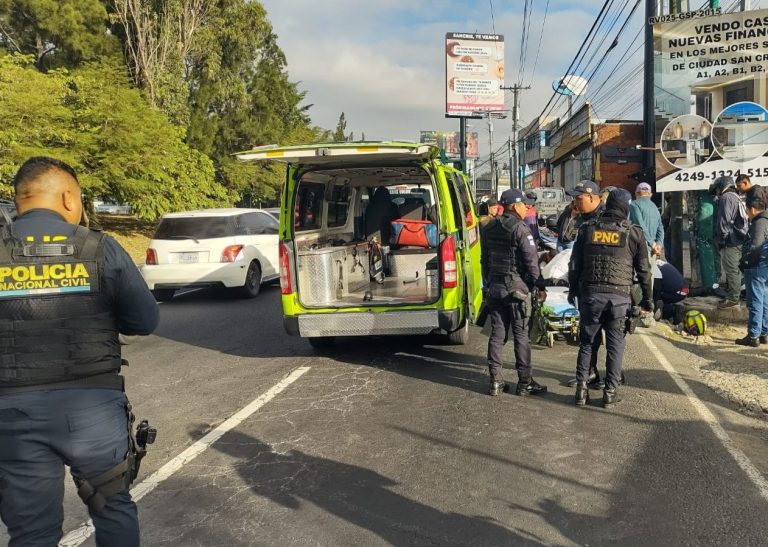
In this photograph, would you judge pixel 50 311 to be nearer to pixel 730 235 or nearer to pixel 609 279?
pixel 609 279

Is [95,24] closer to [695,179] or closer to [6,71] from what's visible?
[6,71]

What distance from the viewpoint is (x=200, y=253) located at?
10617 mm

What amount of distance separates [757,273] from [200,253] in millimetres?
8226

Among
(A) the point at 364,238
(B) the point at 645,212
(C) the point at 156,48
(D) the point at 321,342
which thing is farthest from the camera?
(C) the point at 156,48

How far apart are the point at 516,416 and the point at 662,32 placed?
813 centimetres

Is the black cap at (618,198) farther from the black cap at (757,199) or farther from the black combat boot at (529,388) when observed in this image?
the black cap at (757,199)

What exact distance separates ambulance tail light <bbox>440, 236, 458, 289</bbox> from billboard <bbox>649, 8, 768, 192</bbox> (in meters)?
5.89

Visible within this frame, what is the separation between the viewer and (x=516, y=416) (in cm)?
488

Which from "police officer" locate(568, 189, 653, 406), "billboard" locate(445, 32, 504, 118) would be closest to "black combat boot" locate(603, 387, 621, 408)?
"police officer" locate(568, 189, 653, 406)

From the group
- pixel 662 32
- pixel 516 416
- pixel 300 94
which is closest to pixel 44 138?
pixel 662 32

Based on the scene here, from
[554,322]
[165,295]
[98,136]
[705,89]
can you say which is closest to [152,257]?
[165,295]

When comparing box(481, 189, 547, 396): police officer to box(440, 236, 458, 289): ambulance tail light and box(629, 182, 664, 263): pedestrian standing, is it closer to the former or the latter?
box(440, 236, 458, 289): ambulance tail light

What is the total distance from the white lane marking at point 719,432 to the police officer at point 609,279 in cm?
66

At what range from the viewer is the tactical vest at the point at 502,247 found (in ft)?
17.9
